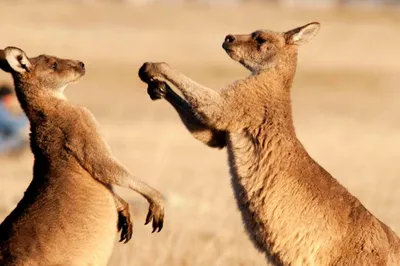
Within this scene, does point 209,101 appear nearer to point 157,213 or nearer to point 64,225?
point 157,213

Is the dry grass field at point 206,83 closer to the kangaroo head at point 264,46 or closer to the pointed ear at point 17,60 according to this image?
the kangaroo head at point 264,46

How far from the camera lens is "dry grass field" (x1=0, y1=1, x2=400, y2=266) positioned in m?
12.2

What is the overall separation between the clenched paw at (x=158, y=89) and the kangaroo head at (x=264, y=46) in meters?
0.67

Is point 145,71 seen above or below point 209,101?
above

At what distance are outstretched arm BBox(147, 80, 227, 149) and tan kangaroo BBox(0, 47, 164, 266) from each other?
54 cm

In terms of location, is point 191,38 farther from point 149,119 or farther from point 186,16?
point 149,119

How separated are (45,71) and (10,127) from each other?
10.7m

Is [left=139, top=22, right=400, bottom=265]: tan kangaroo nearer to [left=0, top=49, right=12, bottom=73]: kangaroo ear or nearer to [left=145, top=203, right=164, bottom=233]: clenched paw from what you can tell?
[left=145, top=203, right=164, bottom=233]: clenched paw

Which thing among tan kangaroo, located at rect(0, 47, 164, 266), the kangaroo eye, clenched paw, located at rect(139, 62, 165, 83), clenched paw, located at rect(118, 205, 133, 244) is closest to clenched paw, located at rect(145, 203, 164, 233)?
tan kangaroo, located at rect(0, 47, 164, 266)

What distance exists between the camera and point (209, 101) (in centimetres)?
790

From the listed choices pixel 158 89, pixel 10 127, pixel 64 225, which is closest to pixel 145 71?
pixel 158 89

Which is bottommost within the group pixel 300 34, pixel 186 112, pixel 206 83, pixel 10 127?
pixel 186 112

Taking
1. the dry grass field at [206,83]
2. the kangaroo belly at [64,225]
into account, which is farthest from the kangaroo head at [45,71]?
the dry grass field at [206,83]

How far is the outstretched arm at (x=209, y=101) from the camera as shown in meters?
7.91
